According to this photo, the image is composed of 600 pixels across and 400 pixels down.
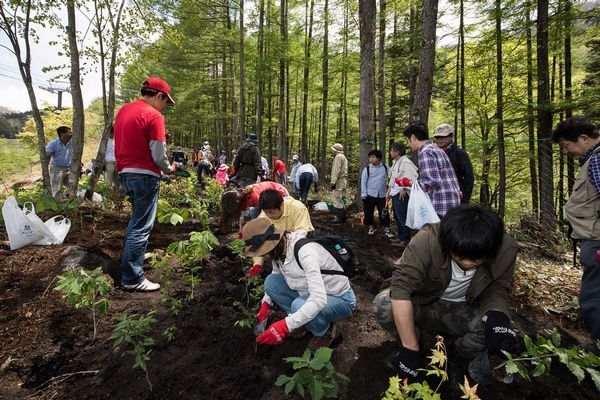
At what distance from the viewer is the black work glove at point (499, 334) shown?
5.77ft

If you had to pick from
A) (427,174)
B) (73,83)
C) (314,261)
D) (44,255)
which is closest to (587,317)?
(427,174)

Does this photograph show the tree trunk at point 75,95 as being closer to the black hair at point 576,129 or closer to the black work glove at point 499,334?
the black work glove at point 499,334

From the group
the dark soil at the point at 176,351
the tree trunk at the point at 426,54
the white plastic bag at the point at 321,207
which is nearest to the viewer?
→ the dark soil at the point at 176,351

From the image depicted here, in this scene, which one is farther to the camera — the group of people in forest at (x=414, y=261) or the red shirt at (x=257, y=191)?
the red shirt at (x=257, y=191)

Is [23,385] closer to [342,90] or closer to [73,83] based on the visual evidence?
[73,83]

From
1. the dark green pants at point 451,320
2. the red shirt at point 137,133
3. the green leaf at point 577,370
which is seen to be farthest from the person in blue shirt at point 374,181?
the green leaf at point 577,370

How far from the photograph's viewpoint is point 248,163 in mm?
6082

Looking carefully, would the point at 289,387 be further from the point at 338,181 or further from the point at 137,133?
the point at 338,181

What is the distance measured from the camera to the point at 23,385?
2.03 metres

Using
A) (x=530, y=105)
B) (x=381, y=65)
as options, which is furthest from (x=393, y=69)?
(x=530, y=105)

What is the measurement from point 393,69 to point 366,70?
8527mm

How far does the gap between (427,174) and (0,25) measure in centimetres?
679

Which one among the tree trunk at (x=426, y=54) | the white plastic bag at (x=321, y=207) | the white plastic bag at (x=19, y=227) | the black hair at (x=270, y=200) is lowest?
the white plastic bag at (x=321, y=207)

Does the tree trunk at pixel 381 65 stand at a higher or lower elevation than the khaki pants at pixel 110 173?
higher
